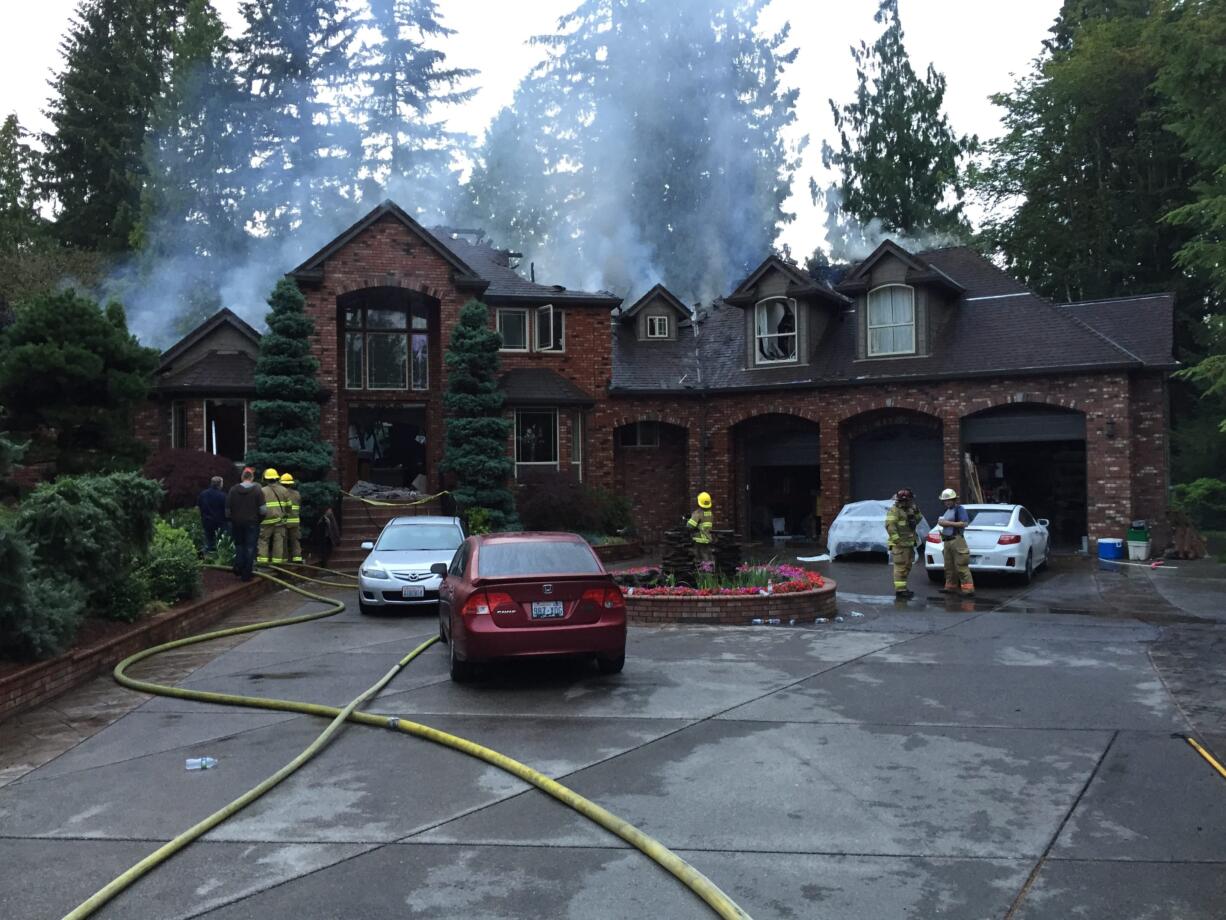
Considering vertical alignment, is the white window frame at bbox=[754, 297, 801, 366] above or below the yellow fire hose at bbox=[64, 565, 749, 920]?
above

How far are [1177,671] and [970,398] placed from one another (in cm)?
1567

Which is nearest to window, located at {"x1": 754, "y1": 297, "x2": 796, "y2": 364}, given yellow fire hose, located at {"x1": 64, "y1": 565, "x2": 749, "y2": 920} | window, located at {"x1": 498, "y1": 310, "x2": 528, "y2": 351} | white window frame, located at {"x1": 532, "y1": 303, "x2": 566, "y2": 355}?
white window frame, located at {"x1": 532, "y1": 303, "x2": 566, "y2": 355}

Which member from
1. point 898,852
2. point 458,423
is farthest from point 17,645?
point 458,423

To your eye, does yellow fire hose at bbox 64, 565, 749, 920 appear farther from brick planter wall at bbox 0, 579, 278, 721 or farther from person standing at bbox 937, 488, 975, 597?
person standing at bbox 937, 488, 975, 597

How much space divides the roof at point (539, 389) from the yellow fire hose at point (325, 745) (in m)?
15.6

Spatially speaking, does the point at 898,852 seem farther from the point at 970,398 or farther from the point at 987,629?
the point at 970,398

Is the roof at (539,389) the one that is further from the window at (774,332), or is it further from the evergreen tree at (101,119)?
the evergreen tree at (101,119)

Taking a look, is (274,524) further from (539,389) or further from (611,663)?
(611,663)

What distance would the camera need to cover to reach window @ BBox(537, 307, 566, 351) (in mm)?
27969

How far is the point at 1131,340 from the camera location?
950 inches

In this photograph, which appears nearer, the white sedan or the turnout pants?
the turnout pants

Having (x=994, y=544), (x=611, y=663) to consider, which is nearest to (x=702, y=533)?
(x=611, y=663)

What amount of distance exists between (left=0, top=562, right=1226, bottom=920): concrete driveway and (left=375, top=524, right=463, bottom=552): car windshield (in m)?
4.42

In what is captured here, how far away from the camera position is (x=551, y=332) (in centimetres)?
2792
